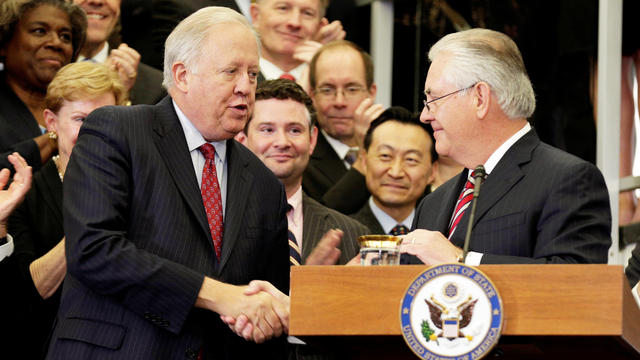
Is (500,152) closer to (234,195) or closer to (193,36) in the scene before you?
(234,195)

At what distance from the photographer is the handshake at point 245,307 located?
2641 millimetres

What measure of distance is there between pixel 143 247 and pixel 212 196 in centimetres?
29

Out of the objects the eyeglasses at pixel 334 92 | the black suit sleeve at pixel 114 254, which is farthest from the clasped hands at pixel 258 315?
the eyeglasses at pixel 334 92

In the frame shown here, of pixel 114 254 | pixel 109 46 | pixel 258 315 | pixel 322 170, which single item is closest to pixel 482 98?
pixel 258 315

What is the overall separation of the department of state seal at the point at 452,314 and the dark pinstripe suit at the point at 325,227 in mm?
1649

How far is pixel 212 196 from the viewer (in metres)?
2.91

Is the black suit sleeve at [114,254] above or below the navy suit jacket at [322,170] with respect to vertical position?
below

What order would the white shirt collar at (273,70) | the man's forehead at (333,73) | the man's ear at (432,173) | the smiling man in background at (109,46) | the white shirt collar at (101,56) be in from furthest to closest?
the white shirt collar at (273,70)
the man's forehead at (333,73)
the white shirt collar at (101,56)
the smiling man in background at (109,46)
the man's ear at (432,173)

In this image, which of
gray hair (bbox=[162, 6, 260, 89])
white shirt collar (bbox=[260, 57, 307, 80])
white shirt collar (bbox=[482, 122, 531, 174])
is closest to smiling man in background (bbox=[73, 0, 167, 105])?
white shirt collar (bbox=[260, 57, 307, 80])

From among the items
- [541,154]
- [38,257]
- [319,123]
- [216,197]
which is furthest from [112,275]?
[319,123]

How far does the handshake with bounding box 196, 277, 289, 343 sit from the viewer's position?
8.66 ft

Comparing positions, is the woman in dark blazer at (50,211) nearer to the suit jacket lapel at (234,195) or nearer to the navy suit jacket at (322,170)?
the suit jacket lapel at (234,195)

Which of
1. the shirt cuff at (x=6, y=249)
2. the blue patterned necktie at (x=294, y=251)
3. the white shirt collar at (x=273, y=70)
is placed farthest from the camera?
the white shirt collar at (x=273, y=70)

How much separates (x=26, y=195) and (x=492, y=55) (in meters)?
1.74
